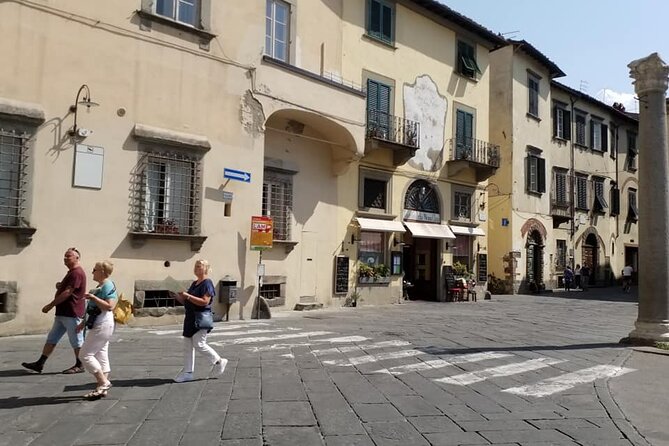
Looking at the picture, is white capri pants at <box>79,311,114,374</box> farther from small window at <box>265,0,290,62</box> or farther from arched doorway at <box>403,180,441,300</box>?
arched doorway at <box>403,180,441,300</box>

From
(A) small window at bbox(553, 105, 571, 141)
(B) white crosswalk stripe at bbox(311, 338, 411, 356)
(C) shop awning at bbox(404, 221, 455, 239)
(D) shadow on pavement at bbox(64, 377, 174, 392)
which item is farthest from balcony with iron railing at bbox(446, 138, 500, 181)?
(D) shadow on pavement at bbox(64, 377, 174, 392)

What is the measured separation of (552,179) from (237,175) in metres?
20.6

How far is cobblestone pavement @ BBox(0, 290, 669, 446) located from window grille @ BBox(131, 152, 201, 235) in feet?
7.37

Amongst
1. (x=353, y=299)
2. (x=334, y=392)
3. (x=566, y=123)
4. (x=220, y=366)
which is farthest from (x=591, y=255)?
(x=220, y=366)

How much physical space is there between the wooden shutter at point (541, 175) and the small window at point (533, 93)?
7.35 feet

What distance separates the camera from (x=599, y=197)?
1291 inches

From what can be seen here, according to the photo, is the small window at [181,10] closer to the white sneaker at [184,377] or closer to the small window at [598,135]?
the white sneaker at [184,377]

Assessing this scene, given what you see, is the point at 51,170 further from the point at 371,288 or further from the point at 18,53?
the point at 371,288

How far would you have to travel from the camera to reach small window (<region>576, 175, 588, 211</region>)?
31.1 meters

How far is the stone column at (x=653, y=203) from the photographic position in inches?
411

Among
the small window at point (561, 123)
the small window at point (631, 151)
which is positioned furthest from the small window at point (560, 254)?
the small window at point (631, 151)

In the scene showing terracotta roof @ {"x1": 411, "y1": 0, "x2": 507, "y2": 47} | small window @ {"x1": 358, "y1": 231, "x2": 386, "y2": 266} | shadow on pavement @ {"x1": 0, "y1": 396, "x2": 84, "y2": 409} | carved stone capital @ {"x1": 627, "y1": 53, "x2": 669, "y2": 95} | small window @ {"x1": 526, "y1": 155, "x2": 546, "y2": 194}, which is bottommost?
shadow on pavement @ {"x1": 0, "y1": 396, "x2": 84, "y2": 409}

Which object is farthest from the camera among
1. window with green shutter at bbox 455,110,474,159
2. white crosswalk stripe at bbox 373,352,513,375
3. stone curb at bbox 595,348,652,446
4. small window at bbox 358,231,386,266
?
window with green shutter at bbox 455,110,474,159

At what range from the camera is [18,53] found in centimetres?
1023
